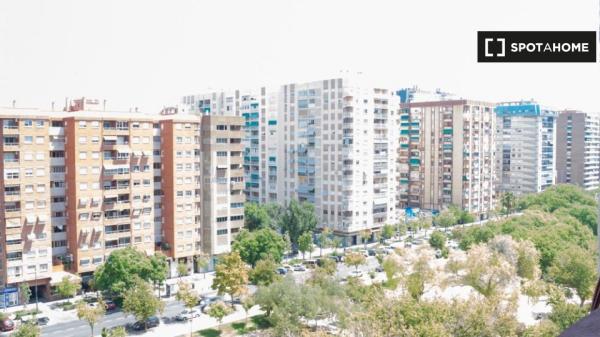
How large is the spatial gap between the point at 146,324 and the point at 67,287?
1425 mm

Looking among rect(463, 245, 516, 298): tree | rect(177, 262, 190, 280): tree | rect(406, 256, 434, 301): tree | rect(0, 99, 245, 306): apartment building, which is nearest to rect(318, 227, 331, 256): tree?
rect(0, 99, 245, 306): apartment building

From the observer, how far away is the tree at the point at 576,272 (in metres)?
7.42

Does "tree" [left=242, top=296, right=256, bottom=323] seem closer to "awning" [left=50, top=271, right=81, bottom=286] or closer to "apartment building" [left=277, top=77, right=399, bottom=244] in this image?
"awning" [left=50, top=271, right=81, bottom=286]

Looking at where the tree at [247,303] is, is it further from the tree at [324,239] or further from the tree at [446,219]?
the tree at [446,219]

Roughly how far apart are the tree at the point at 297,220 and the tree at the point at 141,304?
4.43 metres

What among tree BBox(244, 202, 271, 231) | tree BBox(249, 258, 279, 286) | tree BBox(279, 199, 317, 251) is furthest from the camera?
tree BBox(244, 202, 271, 231)

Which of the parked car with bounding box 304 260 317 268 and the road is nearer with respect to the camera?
the road

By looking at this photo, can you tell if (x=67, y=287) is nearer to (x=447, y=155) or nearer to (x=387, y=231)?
(x=387, y=231)

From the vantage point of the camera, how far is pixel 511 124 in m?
19.3

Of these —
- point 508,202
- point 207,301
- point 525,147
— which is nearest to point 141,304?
point 207,301

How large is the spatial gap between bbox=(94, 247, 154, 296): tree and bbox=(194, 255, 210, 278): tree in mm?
1376

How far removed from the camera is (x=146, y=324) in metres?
7.24

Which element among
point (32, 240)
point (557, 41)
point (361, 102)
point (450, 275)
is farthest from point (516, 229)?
point (557, 41)

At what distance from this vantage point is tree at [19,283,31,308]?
7798mm
